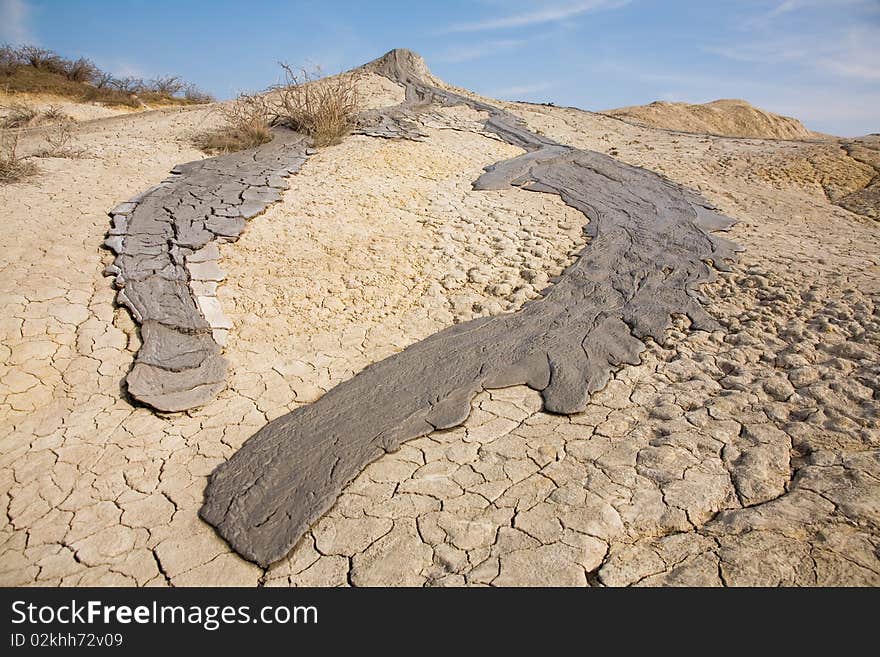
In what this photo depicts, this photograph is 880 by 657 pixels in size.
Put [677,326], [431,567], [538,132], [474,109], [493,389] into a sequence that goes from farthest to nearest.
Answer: [474,109]
[538,132]
[677,326]
[493,389]
[431,567]

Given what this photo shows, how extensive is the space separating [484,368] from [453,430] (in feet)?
1.63

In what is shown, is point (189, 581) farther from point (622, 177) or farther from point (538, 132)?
point (538, 132)

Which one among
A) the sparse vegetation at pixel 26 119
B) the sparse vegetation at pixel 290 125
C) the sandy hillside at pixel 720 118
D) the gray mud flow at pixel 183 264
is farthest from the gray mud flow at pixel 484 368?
the sandy hillside at pixel 720 118

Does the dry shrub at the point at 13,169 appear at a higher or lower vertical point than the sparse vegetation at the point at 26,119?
lower

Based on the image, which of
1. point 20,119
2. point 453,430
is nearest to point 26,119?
point 20,119

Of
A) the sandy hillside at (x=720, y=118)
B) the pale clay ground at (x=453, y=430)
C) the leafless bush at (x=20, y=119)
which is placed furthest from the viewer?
the sandy hillside at (x=720, y=118)

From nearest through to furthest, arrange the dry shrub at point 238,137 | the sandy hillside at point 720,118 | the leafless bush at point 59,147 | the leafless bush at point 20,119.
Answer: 1. the leafless bush at point 59,147
2. the dry shrub at point 238,137
3. the leafless bush at point 20,119
4. the sandy hillside at point 720,118

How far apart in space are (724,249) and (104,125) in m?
8.57

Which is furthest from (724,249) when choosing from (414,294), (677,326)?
(414,294)

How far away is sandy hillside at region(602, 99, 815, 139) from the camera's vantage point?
46.6 feet

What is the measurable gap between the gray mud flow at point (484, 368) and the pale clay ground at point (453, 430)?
3.6 inches

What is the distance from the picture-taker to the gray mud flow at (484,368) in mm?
1908

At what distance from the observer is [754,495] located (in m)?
1.79

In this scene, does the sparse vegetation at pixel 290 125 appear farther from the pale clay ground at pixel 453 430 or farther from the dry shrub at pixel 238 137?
the pale clay ground at pixel 453 430
